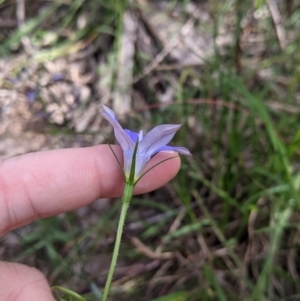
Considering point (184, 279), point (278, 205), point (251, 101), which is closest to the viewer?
point (251, 101)

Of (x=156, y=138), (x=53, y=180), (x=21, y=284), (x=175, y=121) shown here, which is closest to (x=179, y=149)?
(x=156, y=138)

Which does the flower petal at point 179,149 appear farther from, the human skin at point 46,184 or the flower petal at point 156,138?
the human skin at point 46,184

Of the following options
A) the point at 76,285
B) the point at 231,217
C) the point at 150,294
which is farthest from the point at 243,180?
the point at 76,285

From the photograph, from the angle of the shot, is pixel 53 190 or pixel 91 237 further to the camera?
pixel 91 237

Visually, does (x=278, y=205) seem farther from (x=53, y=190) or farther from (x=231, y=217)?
(x=53, y=190)

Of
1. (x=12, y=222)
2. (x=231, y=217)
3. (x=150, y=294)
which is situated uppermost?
(x=12, y=222)

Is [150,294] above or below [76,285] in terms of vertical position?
below

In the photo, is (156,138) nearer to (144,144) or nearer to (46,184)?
(144,144)
